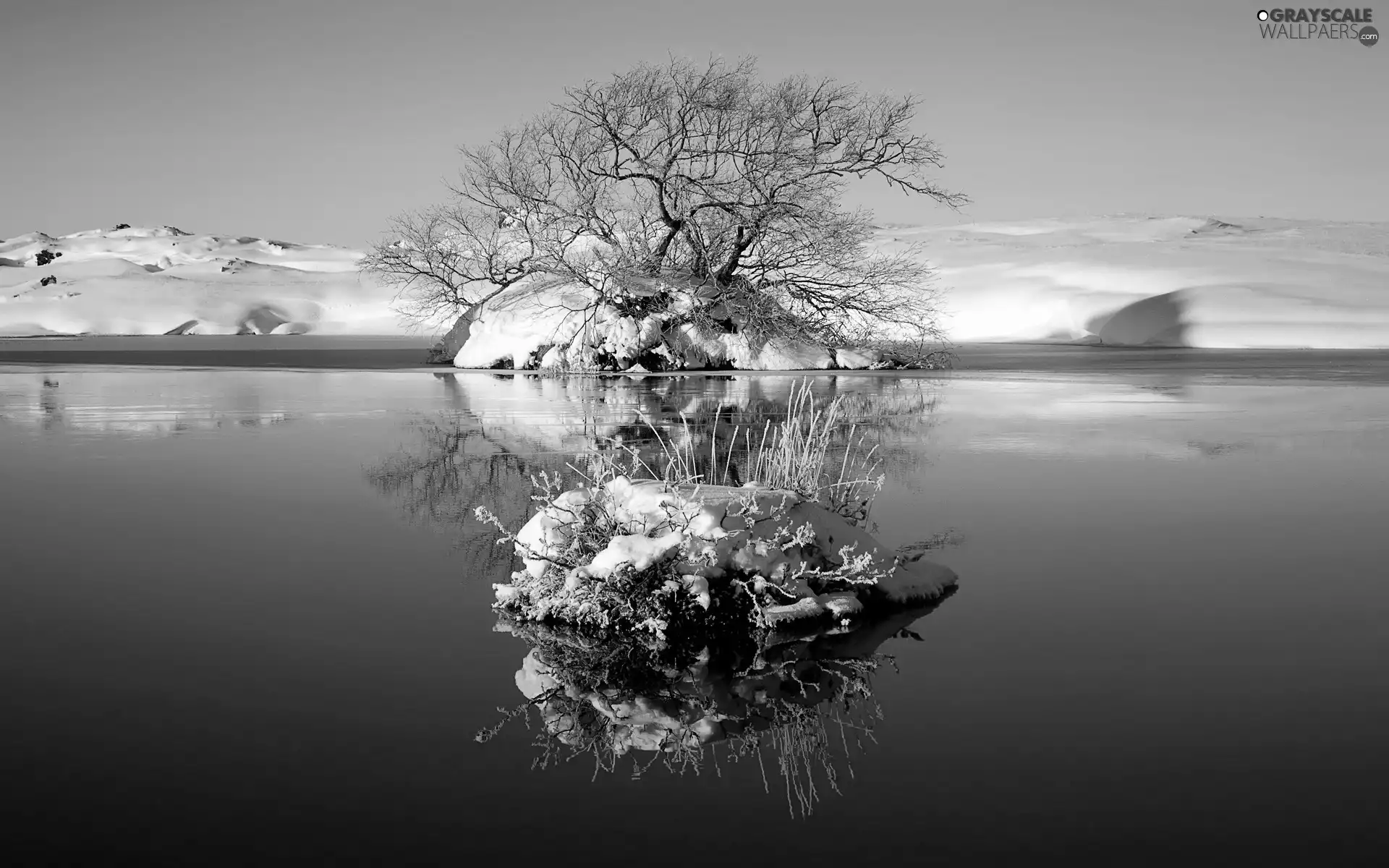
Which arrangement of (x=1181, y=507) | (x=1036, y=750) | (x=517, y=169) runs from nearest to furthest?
1. (x=1036, y=750)
2. (x=1181, y=507)
3. (x=517, y=169)

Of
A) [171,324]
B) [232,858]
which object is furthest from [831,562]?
[171,324]

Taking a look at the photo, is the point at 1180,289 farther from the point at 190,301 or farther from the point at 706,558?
the point at 190,301

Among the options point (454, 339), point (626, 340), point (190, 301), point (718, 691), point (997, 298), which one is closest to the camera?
point (718, 691)

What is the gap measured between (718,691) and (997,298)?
39.0 m

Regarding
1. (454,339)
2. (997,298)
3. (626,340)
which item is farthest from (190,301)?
(626,340)

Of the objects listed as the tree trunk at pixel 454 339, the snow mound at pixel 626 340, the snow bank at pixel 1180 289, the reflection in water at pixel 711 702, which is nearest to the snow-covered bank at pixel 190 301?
the snow bank at pixel 1180 289

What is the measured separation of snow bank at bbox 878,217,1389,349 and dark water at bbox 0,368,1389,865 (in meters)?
25.7

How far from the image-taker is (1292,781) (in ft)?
10.9

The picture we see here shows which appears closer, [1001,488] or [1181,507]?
[1181,507]

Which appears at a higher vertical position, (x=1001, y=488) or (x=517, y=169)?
(x=517, y=169)

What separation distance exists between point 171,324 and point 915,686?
51.1 m

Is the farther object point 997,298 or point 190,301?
point 190,301

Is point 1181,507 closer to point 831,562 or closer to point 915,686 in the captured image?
point 831,562

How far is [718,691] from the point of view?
423cm
